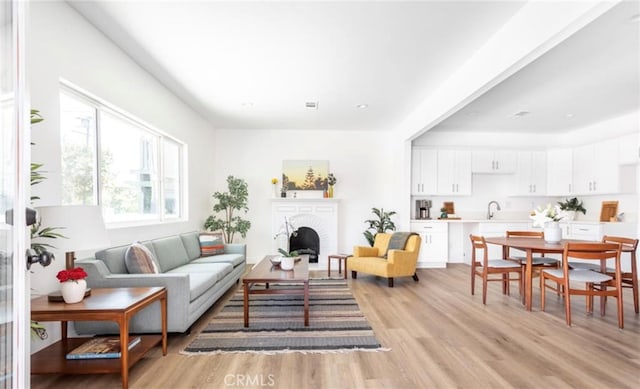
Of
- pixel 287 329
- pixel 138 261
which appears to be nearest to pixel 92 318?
pixel 138 261

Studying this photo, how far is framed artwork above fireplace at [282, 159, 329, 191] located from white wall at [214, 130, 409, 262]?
128mm

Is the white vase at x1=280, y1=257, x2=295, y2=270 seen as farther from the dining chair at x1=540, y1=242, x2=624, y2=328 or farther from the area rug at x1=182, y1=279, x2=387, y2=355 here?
the dining chair at x1=540, y1=242, x2=624, y2=328

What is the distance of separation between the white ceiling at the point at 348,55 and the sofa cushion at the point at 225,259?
7.54 ft

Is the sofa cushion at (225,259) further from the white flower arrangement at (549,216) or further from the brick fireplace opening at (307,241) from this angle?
the white flower arrangement at (549,216)

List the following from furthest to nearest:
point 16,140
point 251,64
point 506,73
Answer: point 251,64 → point 506,73 → point 16,140

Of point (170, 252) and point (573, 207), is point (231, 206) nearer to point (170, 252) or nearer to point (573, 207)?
point (170, 252)

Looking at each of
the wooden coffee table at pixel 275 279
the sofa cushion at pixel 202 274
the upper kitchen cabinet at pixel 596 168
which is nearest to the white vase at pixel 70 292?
the sofa cushion at pixel 202 274

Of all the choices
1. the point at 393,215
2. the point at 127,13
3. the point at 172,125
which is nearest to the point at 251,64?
the point at 127,13

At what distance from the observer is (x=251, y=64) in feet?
11.2

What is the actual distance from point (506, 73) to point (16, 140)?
336 cm

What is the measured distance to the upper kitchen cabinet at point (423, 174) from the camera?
6387 millimetres

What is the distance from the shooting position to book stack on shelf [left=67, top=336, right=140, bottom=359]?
2123 mm

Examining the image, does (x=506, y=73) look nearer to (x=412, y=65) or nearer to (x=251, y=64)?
(x=412, y=65)

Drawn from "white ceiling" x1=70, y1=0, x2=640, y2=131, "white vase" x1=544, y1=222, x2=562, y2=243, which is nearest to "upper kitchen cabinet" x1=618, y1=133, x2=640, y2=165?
"white ceiling" x1=70, y1=0, x2=640, y2=131
